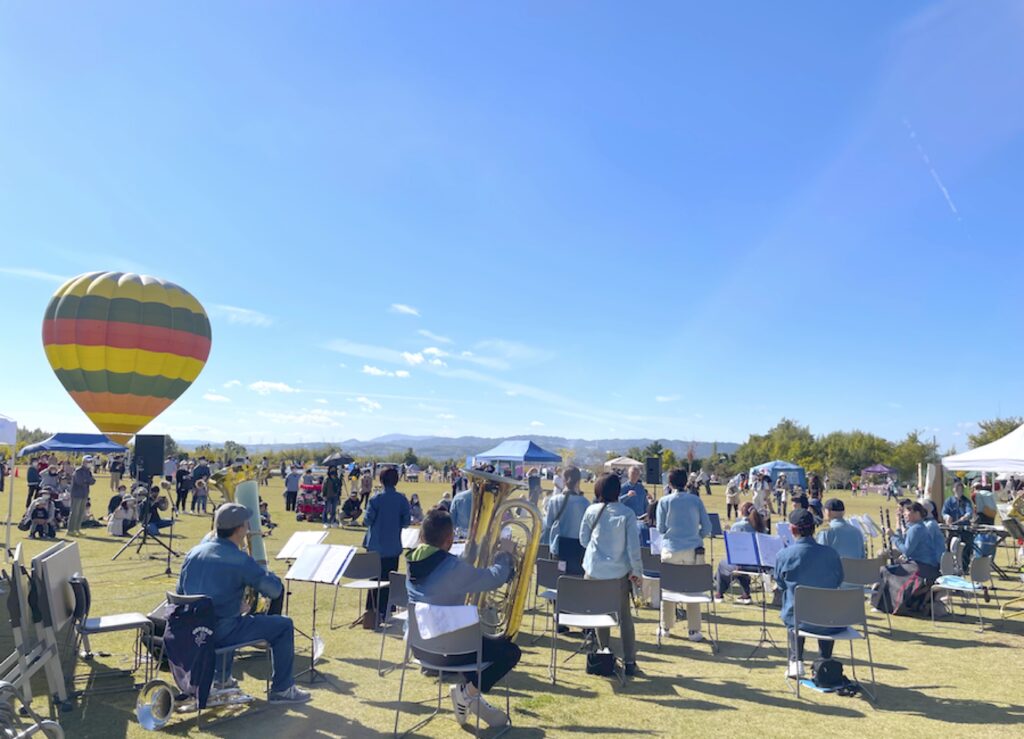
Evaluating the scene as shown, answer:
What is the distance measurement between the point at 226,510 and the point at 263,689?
198 centimetres

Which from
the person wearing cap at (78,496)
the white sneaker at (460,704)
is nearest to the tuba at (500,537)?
the white sneaker at (460,704)

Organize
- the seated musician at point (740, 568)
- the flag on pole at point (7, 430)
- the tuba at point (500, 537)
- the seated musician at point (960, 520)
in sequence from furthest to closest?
the seated musician at point (960, 520), the flag on pole at point (7, 430), the seated musician at point (740, 568), the tuba at point (500, 537)

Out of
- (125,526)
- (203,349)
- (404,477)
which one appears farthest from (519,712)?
(404,477)

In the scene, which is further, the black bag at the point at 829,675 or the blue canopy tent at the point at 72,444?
the blue canopy tent at the point at 72,444

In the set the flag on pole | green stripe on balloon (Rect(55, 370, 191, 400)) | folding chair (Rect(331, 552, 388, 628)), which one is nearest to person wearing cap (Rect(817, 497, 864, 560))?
folding chair (Rect(331, 552, 388, 628))

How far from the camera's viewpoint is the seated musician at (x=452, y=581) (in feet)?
15.7

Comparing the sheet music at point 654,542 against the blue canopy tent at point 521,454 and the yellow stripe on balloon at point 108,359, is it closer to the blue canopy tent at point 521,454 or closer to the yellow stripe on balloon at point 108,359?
the blue canopy tent at point 521,454

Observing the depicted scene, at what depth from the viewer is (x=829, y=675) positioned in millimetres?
6000

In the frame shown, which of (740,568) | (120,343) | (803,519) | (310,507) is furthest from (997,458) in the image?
(120,343)

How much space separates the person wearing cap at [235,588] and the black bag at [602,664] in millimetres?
2740

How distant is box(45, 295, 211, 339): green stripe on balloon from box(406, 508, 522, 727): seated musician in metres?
24.5

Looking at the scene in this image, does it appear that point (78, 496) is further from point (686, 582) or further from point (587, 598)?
point (686, 582)

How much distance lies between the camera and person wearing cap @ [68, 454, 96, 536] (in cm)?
1639

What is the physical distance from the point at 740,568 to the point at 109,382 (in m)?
24.7
